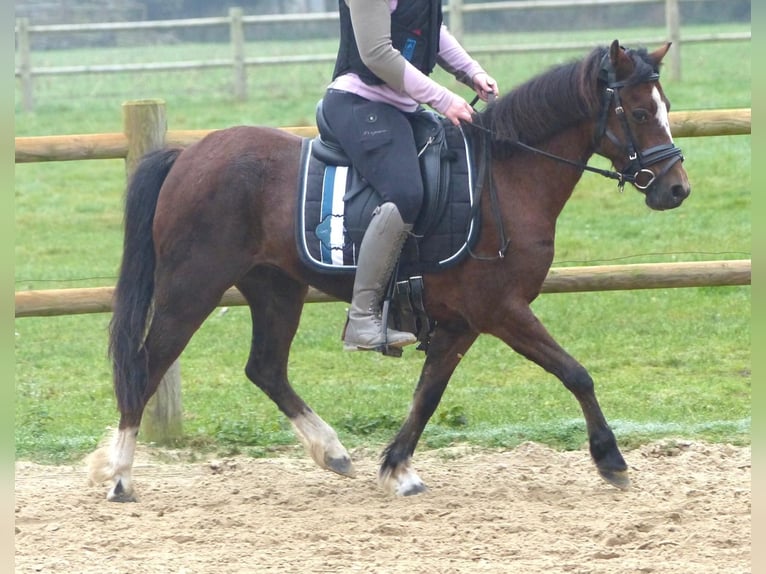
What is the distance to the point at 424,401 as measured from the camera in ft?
17.0

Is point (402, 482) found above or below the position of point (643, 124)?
below

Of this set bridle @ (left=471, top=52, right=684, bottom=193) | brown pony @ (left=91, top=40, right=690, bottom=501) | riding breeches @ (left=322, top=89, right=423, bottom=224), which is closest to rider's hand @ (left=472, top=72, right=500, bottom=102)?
brown pony @ (left=91, top=40, right=690, bottom=501)

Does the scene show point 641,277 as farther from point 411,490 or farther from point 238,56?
point 238,56

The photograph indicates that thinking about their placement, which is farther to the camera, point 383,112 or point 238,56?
point 238,56

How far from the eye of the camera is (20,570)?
3.96m

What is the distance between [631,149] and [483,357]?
355cm

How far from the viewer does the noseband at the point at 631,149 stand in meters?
4.59

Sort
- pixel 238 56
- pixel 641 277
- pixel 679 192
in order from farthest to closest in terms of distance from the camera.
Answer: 1. pixel 238 56
2. pixel 641 277
3. pixel 679 192

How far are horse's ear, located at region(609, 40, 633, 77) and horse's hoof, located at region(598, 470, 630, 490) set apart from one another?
1613 mm

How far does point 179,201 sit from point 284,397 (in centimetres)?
105

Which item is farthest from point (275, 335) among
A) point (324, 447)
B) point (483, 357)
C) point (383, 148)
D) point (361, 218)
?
point (483, 357)

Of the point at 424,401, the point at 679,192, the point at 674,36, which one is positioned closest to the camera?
the point at 679,192

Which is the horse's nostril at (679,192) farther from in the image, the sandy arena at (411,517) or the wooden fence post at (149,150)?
the wooden fence post at (149,150)

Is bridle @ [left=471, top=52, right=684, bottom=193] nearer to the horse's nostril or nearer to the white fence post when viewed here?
the horse's nostril
